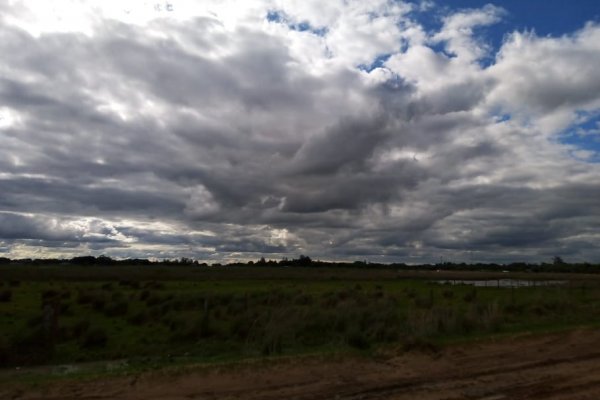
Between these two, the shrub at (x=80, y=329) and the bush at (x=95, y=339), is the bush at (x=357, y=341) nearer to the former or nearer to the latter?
the bush at (x=95, y=339)

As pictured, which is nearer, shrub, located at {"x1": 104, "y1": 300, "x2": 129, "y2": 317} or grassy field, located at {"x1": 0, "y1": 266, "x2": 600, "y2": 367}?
grassy field, located at {"x1": 0, "y1": 266, "x2": 600, "y2": 367}

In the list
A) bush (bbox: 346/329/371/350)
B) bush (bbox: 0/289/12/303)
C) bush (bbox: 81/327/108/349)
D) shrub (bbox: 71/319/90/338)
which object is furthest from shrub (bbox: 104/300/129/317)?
bush (bbox: 346/329/371/350)

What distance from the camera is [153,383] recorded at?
11148mm

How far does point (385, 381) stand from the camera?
11.5m

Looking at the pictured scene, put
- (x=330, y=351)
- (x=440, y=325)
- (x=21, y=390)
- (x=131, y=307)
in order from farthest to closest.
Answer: (x=131, y=307) < (x=440, y=325) < (x=330, y=351) < (x=21, y=390)

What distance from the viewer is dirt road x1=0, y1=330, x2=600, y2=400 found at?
10312mm

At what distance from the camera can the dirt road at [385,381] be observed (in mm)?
10312

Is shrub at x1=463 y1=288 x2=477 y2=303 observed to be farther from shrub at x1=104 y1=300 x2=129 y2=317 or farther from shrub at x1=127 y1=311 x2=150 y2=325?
shrub at x1=104 y1=300 x2=129 y2=317

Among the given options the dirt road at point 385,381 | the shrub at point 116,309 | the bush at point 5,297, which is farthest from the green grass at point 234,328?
the dirt road at point 385,381

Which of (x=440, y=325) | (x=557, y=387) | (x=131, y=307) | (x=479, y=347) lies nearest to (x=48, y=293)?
(x=131, y=307)

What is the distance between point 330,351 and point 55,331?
1237 cm

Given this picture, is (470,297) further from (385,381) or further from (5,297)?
(5,297)

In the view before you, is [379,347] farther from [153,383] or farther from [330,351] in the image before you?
[153,383]

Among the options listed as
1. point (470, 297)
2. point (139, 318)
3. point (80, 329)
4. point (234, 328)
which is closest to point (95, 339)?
point (80, 329)
